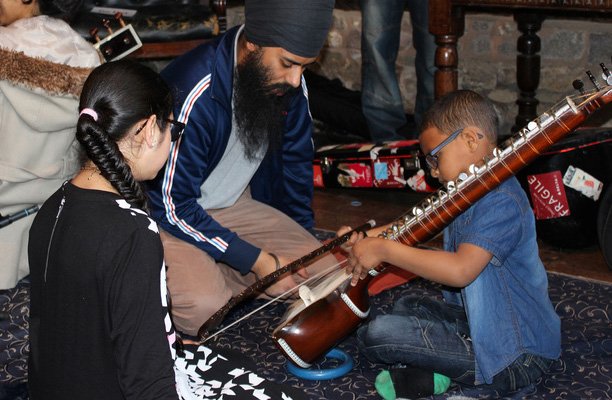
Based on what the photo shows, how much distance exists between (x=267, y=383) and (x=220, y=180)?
96 cm

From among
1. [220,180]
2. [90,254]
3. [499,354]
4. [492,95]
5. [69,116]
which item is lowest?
[492,95]

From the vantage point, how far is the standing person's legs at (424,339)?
2.43 m

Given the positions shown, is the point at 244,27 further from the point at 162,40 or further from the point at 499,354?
the point at 162,40

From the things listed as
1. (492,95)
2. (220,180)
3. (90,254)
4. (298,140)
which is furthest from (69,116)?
(492,95)

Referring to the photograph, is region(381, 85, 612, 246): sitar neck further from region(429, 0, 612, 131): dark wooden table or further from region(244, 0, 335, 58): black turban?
region(429, 0, 612, 131): dark wooden table

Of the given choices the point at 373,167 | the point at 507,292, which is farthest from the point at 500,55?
the point at 507,292

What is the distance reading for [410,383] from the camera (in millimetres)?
2410

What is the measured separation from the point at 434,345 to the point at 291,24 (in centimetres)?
99

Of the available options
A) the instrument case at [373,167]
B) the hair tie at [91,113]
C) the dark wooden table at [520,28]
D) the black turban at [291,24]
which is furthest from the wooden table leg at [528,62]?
the hair tie at [91,113]

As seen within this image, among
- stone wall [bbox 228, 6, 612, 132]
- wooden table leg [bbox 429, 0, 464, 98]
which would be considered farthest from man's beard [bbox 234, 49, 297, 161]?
stone wall [bbox 228, 6, 612, 132]

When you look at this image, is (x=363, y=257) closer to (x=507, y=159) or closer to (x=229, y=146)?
(x=507, y=159)

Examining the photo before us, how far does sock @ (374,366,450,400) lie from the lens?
7.91 ft

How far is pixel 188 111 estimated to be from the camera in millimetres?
2650

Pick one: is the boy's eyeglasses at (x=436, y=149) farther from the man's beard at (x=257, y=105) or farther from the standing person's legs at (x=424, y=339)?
the man's beard at (x=257, y=105)
